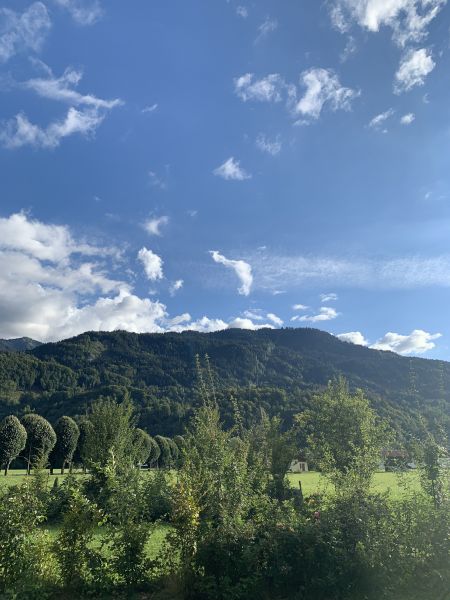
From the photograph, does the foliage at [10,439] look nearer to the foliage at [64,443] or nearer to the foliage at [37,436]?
the foliage at [37,436]

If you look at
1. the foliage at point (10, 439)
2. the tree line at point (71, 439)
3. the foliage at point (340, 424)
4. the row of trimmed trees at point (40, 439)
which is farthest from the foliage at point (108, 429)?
the foliage at point (10, 439)

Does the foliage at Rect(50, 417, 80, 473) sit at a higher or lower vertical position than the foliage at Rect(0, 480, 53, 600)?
lower

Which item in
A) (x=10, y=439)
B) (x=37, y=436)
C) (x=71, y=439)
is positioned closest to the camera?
(x=10, y=439)

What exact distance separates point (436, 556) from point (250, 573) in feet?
11.4

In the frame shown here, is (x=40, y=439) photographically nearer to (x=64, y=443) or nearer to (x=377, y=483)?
(x=64, y=443)

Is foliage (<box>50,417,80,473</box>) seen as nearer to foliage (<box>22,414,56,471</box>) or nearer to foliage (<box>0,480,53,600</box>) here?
foliage (<box>22,414,56,471</box>)

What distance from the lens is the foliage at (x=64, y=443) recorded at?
4481cm

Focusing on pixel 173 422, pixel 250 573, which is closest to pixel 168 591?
pixel 250 573

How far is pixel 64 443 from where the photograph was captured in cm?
4484

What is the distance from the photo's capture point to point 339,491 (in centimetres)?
962

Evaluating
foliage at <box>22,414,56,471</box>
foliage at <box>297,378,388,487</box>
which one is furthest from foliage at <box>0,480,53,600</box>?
foliage at <box>22,414,56,471</box>

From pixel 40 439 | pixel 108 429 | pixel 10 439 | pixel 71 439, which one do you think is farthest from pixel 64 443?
pixel 108 429

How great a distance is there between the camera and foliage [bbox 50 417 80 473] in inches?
1764

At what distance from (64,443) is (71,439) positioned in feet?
2.63
